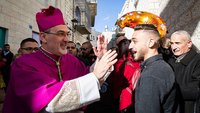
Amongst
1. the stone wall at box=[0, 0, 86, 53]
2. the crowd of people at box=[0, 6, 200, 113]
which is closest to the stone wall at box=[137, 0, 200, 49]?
the crowd of people at box=[0, 6, 200, 113]

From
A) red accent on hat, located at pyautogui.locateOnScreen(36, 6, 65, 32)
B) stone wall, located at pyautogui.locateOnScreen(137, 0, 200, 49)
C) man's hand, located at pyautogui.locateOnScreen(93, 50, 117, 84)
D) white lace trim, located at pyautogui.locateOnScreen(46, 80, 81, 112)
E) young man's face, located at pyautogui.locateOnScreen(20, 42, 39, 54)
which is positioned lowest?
white lace trim, located at pyautogui.locateOnScreen(46, 80, 81, 112)

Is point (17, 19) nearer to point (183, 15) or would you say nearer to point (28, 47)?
point (28, 47)

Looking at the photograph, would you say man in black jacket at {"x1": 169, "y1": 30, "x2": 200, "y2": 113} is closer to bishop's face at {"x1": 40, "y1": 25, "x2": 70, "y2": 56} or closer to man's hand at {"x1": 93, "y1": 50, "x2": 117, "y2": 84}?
man's hand at {"x1": 93, "y1": 50, "x2": 117, "y2": 84}

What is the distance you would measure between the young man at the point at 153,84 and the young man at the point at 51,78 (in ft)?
1.23

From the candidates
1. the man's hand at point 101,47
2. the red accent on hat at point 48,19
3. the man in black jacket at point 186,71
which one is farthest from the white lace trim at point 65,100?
the man in black jacket at point 186,71

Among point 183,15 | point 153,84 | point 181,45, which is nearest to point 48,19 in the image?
point 153,84

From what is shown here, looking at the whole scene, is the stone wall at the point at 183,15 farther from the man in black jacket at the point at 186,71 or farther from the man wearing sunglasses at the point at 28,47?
the man wearing sunglasses at the point at 28,47

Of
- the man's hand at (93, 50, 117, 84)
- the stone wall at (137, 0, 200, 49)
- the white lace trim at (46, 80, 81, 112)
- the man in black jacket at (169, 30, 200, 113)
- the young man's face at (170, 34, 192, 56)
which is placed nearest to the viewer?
the white lace trim at (46, 80, 81, 112)

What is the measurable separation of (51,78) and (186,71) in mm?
1947

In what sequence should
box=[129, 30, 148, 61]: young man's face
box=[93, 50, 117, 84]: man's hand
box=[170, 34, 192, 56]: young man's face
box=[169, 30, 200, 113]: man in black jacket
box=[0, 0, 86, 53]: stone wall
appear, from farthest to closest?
box=[0, 0, 86, 53]: stone wall < box=[170, 34, 192, 56]: young man's face < box=[169, 30, 200, 113]: man in black jacket < box=[129, 30, 148, 61]: young man's face < box=[93, 50, 117, 84]: man's hand

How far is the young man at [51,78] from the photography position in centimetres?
170

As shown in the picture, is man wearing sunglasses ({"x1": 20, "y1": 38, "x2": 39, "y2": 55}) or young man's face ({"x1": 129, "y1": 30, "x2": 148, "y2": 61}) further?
man wearing sunglasses ({"x1": 20, "y1": 38, "x2": 39, "y2": 55})

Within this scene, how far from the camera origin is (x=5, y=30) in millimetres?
8656

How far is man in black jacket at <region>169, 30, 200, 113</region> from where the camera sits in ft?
9.00
